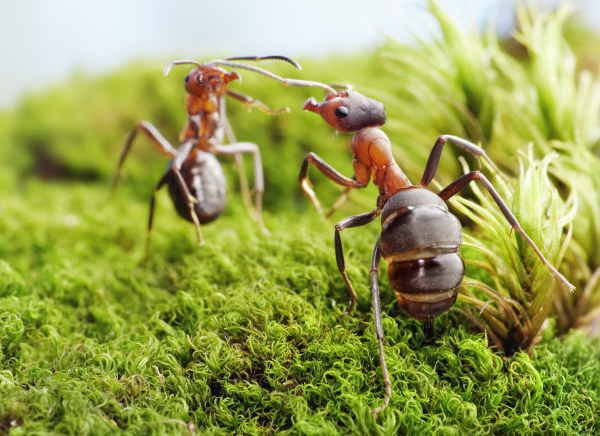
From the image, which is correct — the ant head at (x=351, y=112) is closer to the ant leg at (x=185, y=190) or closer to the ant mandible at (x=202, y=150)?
the ant mandible at (x=202, y=150)

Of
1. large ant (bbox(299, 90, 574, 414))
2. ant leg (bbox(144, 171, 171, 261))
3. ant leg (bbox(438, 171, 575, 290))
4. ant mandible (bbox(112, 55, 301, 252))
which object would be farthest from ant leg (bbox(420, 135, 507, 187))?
ant leg (bbox(144, 171, 171, 261))

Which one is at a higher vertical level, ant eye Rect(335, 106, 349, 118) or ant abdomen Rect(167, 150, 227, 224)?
ant eye Rect(335, 106, 349, 118)

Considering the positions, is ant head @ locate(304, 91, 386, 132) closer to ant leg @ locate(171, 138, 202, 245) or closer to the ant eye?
the ant eye

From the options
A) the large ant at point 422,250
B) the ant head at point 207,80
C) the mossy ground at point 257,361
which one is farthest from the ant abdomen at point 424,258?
the ant head at point 207,80

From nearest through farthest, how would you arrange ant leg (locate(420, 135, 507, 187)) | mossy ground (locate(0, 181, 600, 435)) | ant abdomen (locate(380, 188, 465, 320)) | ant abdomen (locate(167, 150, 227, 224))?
mossy ground (locate(0, 181, 600, 435)), ant abdomen (locate(380, 188, 465, 320)), ant leg (locate(420, 135, 507, 187)), ant abdomen (locate(167, 150, 227, 224))

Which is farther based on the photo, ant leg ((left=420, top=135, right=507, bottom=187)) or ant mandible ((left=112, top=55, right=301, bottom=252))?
ant mandible ((left=112, top=55, right=301, bottom=252))

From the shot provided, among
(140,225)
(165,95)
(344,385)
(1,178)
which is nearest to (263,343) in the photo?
(344,385)

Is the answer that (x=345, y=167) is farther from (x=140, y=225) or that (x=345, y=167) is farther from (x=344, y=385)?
(x=344, y=385)
